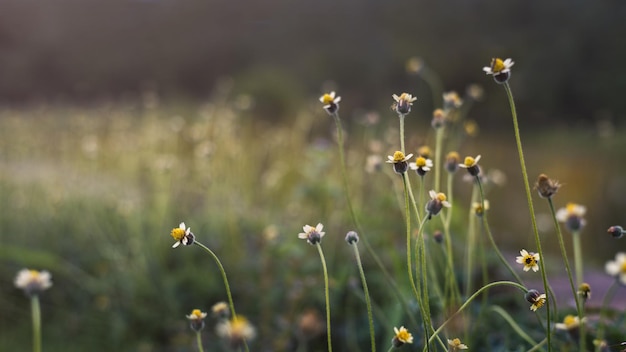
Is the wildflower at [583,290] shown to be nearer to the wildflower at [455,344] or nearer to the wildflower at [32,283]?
the wildflower at [455,344]

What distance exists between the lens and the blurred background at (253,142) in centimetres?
186

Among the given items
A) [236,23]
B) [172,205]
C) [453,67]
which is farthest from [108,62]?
[172,205]

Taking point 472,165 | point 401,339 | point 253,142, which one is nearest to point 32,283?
point 401,339

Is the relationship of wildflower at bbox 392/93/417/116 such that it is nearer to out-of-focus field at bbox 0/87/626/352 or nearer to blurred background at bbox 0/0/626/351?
out-of-focus field at bbox 0/87/626/352

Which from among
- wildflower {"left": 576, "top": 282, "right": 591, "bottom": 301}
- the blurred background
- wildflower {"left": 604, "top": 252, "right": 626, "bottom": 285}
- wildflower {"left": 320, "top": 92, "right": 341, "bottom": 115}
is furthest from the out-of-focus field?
wildflower {"left": 604, "top": 252, "right": 626, "bottom": 285}

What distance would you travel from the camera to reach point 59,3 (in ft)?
31.0

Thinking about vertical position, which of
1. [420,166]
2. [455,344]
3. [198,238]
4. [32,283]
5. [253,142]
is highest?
[420,166]

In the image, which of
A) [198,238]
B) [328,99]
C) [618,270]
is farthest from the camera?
[198,238]

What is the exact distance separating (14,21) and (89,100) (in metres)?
2.09

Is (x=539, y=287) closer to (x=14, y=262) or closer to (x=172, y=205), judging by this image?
(x=172, y=205)

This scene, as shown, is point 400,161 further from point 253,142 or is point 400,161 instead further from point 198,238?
point 253,142

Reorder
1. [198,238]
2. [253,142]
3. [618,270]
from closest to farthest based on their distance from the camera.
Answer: [618,270]
[198,238]
[253,142]

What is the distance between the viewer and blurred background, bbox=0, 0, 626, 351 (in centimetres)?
186

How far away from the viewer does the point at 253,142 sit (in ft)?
14.4
